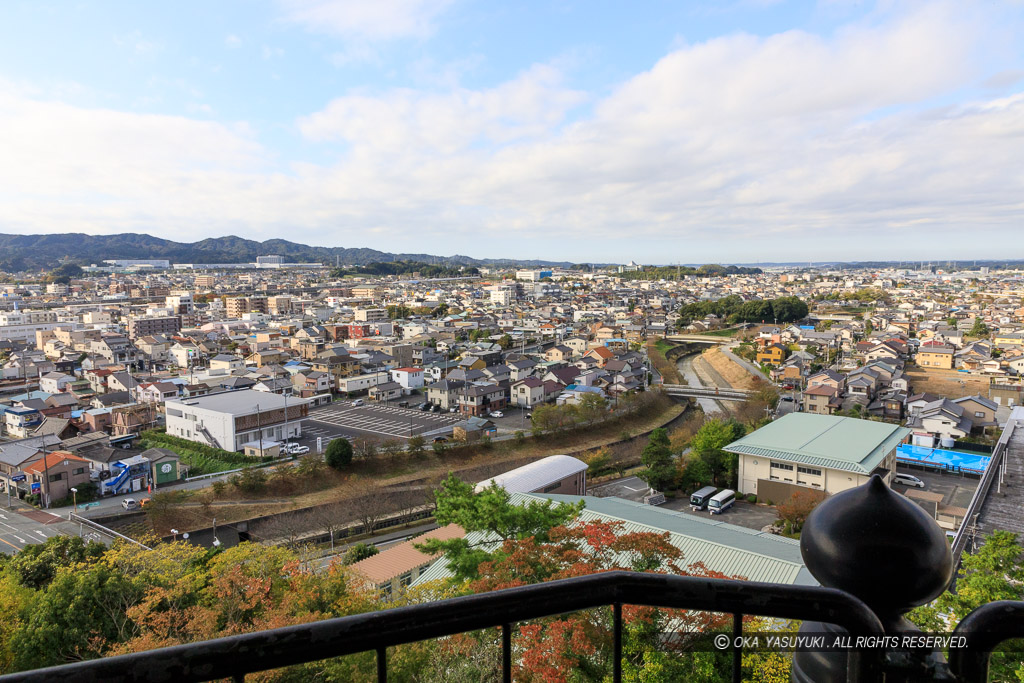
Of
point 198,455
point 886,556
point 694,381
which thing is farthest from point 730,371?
point 886,556

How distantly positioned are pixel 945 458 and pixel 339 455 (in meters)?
11.0

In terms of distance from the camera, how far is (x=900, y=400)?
14.5 metres

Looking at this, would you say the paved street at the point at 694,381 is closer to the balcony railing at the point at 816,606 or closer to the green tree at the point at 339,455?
the green tree at the point at 339,455

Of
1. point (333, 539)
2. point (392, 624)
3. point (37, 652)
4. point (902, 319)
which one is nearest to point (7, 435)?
point (333, 539)

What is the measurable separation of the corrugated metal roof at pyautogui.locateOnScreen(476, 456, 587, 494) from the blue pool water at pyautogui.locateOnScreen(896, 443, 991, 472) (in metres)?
6.68

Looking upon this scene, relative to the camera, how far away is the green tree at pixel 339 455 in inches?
405

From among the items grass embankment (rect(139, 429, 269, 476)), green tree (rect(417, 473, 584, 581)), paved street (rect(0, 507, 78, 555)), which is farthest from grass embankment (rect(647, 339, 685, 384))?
green tree (rect(417, 473, 584, 581))

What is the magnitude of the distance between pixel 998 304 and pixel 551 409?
1338 inches

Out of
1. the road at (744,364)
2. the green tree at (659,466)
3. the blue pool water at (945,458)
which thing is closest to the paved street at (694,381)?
the road at (744,364)

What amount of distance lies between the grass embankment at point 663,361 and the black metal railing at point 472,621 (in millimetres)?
18505

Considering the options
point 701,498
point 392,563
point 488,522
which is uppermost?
point 488,522

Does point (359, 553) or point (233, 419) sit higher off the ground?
point (233, 419)

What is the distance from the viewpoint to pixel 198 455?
11.5 meters

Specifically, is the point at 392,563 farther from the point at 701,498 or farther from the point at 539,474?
the point at 701,498
